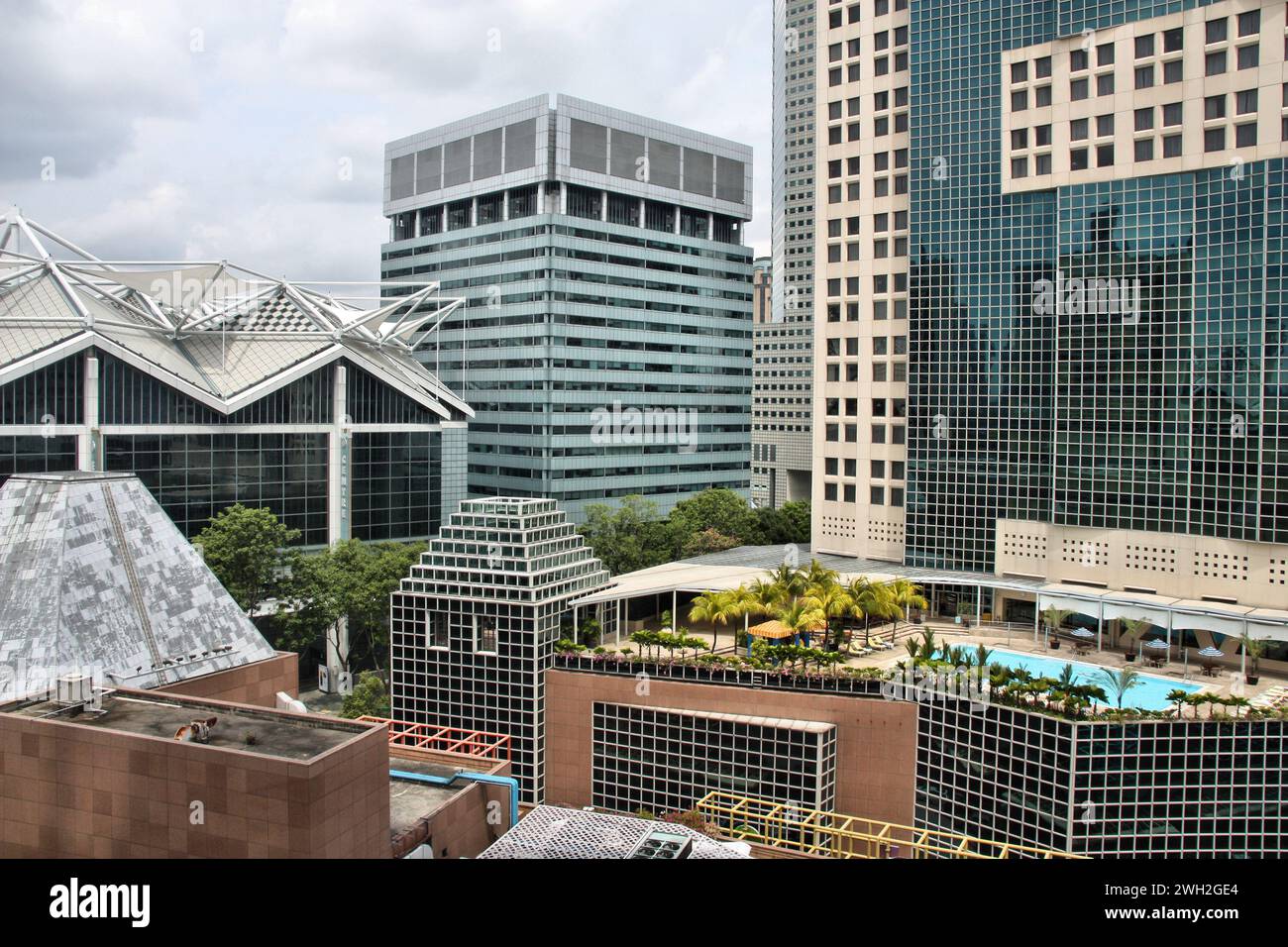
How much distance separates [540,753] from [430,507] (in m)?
36.5

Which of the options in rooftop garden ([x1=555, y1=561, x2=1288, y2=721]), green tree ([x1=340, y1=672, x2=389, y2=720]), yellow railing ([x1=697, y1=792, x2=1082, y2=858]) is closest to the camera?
yellow railing ([x1=697, y1=792, x2=1082, y2=858])

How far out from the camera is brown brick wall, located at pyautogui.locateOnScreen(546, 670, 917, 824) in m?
33.9

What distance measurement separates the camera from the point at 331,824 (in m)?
18.6

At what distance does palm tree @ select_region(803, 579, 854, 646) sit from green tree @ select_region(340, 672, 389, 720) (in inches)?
771

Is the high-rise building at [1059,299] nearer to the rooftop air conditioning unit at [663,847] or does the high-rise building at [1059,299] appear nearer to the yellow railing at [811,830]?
the yellow railing at [811,830]

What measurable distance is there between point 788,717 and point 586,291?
62.6m

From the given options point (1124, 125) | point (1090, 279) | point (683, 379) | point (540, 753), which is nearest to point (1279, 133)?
point (1124, 125)

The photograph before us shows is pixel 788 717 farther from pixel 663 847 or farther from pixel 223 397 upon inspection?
pixel 223 397

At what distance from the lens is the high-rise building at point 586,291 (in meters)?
89.8

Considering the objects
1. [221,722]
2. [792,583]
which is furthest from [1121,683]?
[221,722]

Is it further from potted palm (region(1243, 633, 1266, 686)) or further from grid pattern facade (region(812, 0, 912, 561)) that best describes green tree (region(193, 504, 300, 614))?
potted palm (region(1243, 633, 1266, 686))

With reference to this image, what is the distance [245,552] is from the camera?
54.6 m

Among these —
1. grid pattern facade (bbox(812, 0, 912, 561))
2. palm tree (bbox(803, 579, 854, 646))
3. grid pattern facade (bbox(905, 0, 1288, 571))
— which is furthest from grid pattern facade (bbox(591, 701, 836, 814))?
grid pattern facade (bbox(812, 0, 912, 561))
